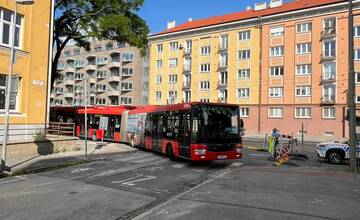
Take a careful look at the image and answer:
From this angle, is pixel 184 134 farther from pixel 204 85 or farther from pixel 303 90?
pixel 204 85

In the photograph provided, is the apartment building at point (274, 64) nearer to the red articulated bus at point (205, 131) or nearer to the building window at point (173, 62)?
the building window at point (173, 62)

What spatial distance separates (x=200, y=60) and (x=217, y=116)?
165 feet

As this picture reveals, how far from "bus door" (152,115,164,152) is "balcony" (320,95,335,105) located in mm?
35622

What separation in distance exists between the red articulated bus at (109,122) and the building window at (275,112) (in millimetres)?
30359

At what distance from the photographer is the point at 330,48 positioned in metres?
53.3

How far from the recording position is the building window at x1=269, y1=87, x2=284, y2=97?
57522mm

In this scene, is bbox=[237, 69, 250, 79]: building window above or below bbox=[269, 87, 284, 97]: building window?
above

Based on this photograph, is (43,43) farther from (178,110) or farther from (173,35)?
(173,35)

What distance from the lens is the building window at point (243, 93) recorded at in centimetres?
6106

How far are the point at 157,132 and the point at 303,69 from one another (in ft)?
125

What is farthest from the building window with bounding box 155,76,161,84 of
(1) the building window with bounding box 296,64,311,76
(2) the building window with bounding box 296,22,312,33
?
(2) the building window with bounding box 296,22,312,33

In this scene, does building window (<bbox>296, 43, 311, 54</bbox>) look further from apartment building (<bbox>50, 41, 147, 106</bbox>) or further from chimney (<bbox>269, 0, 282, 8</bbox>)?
apartment building (<bbox>50, 41, 147, 106</bbox>)

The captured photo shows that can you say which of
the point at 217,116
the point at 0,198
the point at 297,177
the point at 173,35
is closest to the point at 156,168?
the point at 217,116

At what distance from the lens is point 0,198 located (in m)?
10.3
